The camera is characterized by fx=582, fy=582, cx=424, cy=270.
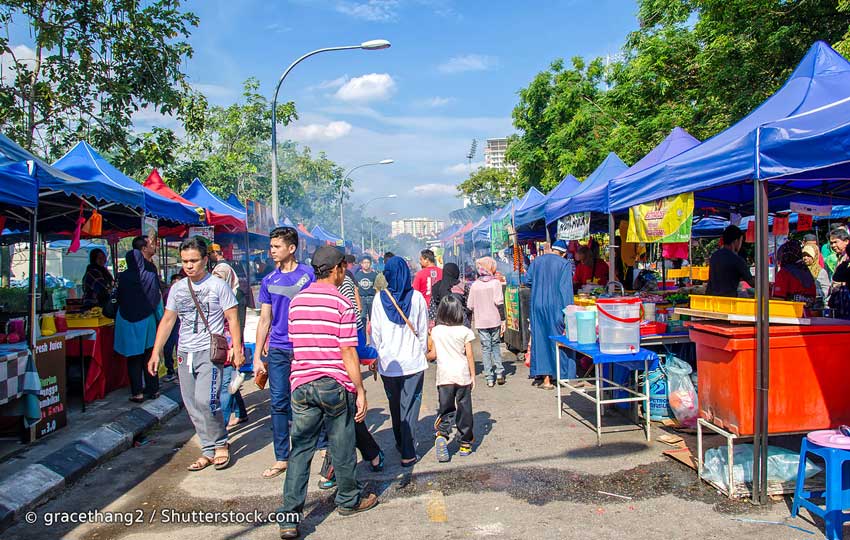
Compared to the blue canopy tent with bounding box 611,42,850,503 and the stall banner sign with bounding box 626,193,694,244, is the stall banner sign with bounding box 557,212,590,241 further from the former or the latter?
the blue canopy tent with bounding box 611,42,850,503

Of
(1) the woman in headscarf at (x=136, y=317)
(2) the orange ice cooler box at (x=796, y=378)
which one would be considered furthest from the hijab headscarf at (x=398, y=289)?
(1) the woman in headscarf at (x=136, y=317)

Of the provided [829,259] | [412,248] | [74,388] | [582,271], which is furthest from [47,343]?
[412,248]

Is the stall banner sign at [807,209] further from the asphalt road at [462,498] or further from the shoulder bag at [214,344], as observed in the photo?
the shoulder bag at [214,344]

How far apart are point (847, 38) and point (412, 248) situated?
68.6 m

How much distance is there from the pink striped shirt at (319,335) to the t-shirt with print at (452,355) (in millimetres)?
1695

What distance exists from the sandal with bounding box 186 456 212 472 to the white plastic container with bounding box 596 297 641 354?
12.9 ft

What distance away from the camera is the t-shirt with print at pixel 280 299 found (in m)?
5.00

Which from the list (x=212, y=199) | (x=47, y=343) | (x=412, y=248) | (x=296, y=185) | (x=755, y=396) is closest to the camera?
(x=755, y=396)

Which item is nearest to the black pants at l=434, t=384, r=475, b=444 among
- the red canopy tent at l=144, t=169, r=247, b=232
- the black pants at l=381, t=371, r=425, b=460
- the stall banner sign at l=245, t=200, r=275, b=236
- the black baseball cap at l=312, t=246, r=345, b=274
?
the black pants at l=381, t=371, r=425, b=460

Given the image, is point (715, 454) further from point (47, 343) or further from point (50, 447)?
point (47, 343)

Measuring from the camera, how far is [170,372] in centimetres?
938

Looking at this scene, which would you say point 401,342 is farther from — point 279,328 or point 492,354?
point 492,354

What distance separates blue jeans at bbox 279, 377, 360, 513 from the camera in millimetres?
3900

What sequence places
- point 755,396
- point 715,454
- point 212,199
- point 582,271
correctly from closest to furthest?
point 755,396 → point 715,454 → point 582,271 → point 212,199
